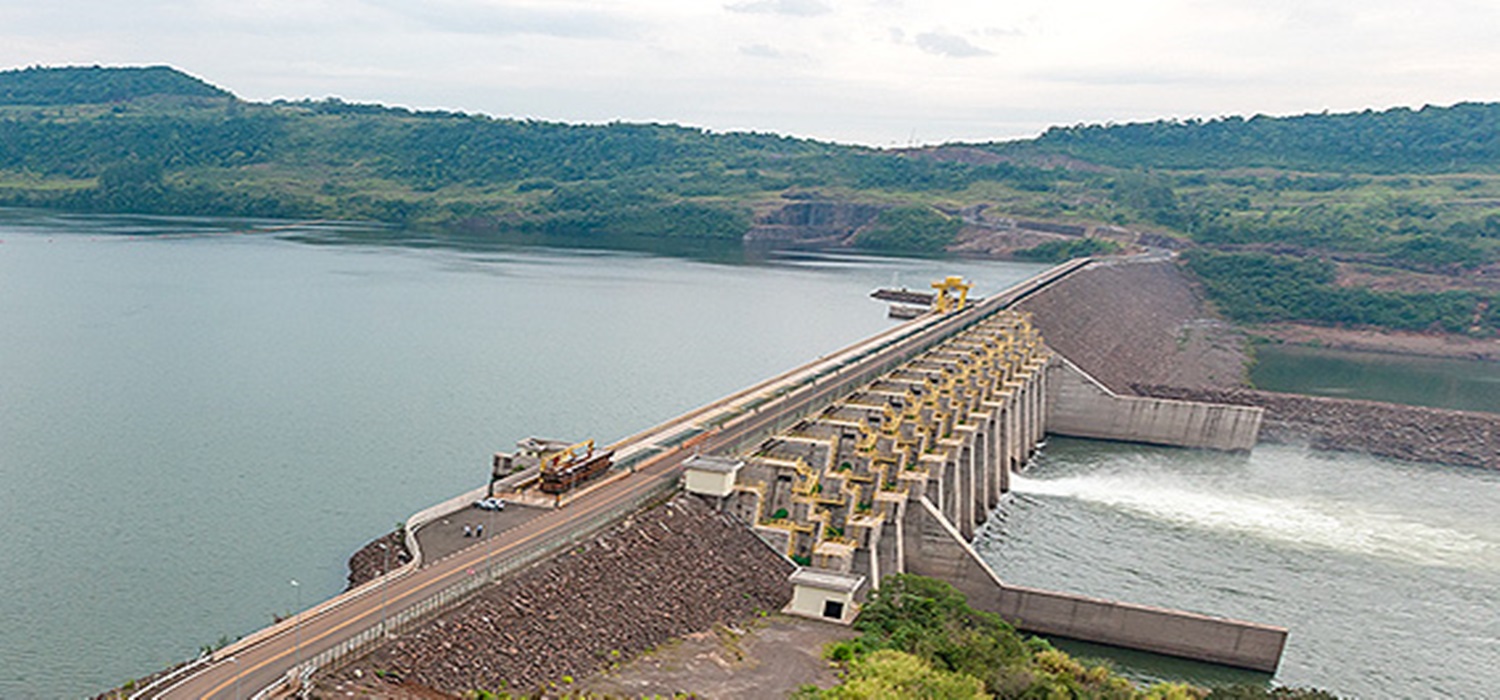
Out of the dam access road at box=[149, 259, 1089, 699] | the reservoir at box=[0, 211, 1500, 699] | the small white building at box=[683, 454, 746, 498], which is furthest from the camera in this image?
the reservoir at box=[0, 211, 1500, 699]

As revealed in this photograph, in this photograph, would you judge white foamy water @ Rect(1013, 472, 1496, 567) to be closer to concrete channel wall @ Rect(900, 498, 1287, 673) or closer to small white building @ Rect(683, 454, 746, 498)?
concrete channel wall @ Rect(900, 498, 1287, 673)

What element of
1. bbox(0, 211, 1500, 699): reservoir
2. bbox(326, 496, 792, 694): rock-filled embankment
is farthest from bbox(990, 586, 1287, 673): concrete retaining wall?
bbox(326, 496, 792, 694): rock-filled embankment

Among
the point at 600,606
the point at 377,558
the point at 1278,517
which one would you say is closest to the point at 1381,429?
the point at 1278,517

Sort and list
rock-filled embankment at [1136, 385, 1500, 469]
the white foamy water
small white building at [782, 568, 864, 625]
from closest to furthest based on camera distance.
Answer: small white building at [782, 568, 864, 625] < the white foamy water < rock-filled embankment at [1136, 385, 1500, 469]

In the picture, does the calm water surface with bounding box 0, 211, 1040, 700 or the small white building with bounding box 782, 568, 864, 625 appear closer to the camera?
the small white building with bounding box 782, 568, 864, 625

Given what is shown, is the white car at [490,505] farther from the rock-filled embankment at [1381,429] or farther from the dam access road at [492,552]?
the rock-filled embankment at [1381,429]

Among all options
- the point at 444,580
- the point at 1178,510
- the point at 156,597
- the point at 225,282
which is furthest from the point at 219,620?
the point at 225,282

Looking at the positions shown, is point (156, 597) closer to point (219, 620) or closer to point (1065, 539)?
point (219, 620)

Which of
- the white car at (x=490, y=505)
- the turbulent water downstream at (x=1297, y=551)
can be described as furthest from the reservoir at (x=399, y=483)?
the white car at (x=490, y=505)
